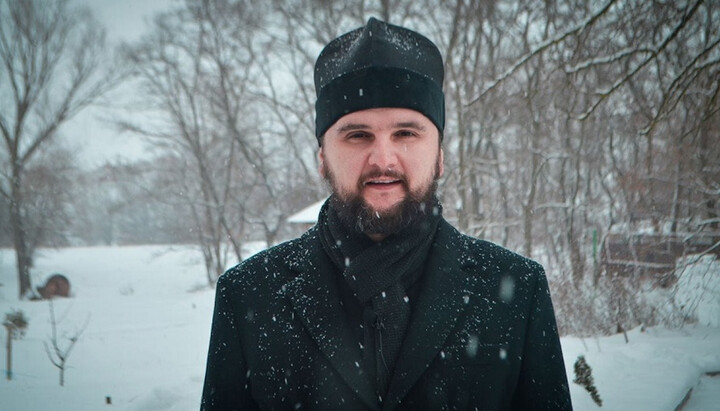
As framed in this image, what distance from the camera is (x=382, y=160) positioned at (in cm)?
144

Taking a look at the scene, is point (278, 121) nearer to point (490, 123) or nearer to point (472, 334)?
point (490, 123)

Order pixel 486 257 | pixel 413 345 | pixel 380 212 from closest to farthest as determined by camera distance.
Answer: pixel 413 345 → pixel 380 212 → pixel 486 257

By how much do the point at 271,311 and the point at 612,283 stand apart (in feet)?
25.9

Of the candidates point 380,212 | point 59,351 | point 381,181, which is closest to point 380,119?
point 381,181

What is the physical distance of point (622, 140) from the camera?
603 inches

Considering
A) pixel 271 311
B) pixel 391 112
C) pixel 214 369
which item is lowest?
pixel 214 369

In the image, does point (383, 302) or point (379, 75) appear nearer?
point (383, 302)

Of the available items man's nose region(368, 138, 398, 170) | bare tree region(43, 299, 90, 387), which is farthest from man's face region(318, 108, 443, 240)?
bare tree region(43, 299, 90, 387)

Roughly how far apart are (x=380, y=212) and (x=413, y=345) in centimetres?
47

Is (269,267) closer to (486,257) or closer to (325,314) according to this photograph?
(325,314)

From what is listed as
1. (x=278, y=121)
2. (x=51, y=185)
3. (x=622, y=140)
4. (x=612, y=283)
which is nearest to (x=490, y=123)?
(x=622, y=140)

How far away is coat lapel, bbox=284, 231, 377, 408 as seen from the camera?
1.37m

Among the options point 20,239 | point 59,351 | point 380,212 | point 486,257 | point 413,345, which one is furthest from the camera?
point 20,239

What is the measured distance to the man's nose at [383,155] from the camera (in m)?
1.44
